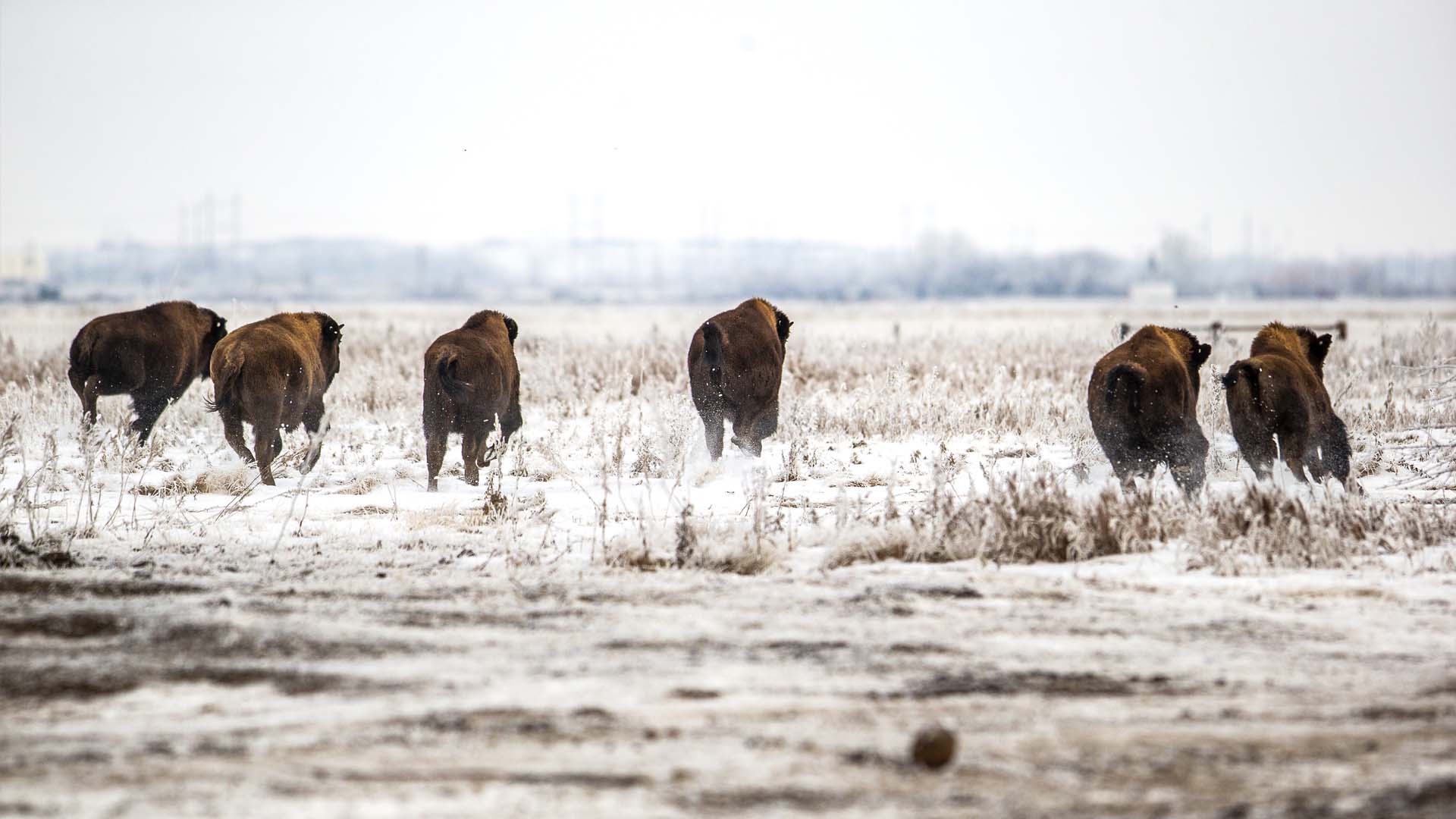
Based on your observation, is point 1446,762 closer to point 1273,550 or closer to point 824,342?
point 1273,550

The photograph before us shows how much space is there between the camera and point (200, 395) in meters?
16.4

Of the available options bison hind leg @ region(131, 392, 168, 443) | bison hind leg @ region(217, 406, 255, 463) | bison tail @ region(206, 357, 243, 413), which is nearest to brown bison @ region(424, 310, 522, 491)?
bison tail @ region(206, 357, 243, 413)

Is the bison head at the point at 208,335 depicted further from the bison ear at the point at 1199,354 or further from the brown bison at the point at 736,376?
the bison ear at the point at 1199,354

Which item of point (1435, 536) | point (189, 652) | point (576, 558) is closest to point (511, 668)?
point (189, 652)

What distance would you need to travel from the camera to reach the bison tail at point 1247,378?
9008 millimetres

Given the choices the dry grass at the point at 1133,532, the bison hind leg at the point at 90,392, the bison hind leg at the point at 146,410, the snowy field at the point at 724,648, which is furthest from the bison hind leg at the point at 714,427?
the bison hind leg at the point at 90,392

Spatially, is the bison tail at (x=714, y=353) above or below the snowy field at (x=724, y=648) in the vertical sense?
above

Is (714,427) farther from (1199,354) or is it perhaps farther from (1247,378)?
(1247,378)

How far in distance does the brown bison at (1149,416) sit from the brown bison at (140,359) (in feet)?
27.3

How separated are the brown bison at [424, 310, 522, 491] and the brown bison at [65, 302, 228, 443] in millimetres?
3436

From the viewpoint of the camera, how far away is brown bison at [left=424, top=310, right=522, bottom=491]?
33.2ft

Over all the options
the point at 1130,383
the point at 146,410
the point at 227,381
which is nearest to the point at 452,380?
the point at 227,381

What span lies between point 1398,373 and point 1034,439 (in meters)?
9.51

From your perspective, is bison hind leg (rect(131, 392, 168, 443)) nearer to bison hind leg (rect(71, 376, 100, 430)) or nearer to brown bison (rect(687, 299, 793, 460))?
bison hind leg (rect(71, 376, 100, 430))
